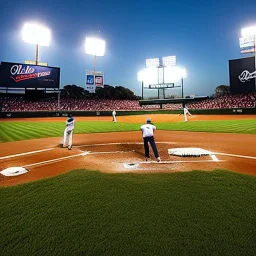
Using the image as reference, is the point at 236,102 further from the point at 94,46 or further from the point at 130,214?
the point at 130,214

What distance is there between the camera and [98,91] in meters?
86.4

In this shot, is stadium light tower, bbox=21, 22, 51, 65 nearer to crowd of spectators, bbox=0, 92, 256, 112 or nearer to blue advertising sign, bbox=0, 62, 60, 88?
blue advertising sign, bbox=0, 62, 60, 88

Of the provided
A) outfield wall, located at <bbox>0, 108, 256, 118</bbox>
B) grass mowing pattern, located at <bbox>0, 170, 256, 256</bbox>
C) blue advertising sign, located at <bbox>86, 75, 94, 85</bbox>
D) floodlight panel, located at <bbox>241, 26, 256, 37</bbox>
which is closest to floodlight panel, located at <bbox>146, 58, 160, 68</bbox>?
outfield wall, located at <bbox>0, 108, 256, 118</bbox>

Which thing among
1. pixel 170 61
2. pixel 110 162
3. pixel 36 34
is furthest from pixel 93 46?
pixel 110 162

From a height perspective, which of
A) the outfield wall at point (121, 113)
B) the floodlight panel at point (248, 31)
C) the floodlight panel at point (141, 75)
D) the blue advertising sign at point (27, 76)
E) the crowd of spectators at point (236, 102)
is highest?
the floodlight panel at point (248, 31)

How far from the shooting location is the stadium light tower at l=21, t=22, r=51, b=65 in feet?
118

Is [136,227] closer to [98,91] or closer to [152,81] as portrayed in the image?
[152,81]

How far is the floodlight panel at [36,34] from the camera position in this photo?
35875 millimetres

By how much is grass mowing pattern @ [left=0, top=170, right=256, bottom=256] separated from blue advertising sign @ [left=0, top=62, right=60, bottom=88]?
44.3m

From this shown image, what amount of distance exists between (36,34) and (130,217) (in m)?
42.0

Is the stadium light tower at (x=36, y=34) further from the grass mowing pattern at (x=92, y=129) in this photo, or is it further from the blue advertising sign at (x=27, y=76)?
the grass mowing pattern at (x=92, y=129)

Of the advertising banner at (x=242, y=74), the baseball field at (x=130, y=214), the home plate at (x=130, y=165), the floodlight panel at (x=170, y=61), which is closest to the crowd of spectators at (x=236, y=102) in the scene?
the advertising banner at (x=242, y=74)

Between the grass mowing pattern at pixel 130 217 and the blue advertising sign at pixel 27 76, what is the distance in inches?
1746

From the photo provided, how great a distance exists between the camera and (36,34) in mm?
36812
